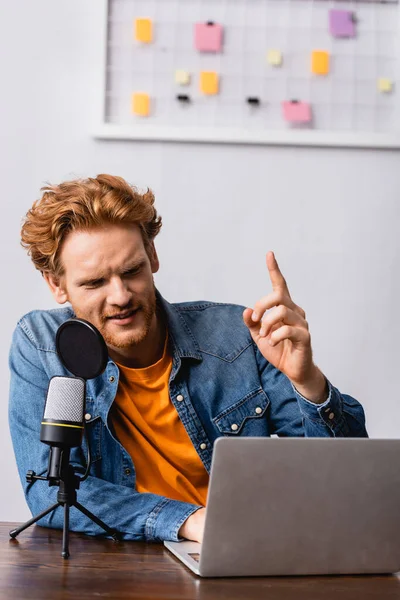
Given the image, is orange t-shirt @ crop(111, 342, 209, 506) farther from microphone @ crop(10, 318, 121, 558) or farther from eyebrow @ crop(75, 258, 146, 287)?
microphone @ crop(10, 318, 121, 558)

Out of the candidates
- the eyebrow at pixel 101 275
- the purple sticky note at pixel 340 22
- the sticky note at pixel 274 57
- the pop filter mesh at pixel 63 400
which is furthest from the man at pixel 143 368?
the purple sticky note at pixel 340 22

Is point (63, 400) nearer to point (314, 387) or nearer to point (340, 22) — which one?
point (314, 387)

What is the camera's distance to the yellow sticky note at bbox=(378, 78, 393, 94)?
243cm

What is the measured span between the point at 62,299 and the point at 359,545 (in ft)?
3.11

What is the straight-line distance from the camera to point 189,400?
181 centimetres

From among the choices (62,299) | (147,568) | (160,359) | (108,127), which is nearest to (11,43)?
(108,127)

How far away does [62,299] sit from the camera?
1886mm

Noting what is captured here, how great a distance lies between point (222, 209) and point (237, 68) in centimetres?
40

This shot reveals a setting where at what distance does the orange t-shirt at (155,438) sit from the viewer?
1.79m

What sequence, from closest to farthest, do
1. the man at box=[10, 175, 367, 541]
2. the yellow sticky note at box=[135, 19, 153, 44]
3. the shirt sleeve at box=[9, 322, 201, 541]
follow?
the shirt sleeve at box=[9, 322, 201, 541] < the man at box=[10, 175, 367, 541] < the yellow sticky note at box=[135, 19, 153, 44]

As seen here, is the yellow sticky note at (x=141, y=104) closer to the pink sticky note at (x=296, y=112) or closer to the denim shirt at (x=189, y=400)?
the pink sticky note at (x=296, y=112)

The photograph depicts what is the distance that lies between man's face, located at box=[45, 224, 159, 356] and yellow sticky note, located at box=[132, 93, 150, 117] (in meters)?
0.70

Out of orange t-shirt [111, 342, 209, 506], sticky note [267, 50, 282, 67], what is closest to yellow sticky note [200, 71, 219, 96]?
sticky note [267, 50, 282, 67]

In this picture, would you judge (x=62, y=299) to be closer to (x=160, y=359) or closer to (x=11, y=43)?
(x=160, y=359)
